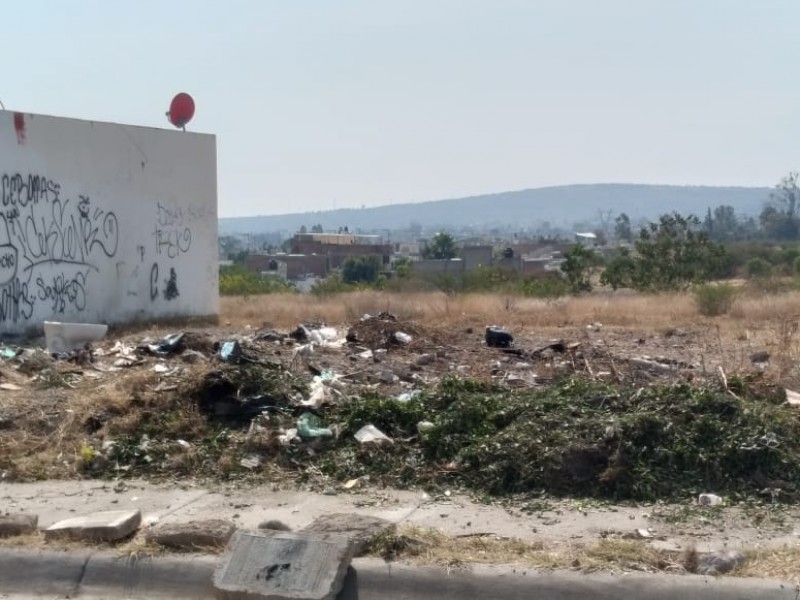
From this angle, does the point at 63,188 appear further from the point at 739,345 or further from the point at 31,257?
the point at 739,345

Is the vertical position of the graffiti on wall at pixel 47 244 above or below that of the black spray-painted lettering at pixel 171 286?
above

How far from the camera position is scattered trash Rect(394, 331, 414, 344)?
1303 cm

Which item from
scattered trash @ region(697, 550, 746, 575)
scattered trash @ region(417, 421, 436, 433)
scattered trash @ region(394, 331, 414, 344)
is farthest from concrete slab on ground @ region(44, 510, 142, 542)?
scattered trash @ region(394, 331, 414, 344)

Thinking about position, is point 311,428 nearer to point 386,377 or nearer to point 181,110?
point 386,377

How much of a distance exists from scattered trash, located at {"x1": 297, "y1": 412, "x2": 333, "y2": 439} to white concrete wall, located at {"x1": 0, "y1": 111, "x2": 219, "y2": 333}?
24.7 ft

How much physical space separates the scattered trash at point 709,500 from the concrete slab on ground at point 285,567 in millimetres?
2316

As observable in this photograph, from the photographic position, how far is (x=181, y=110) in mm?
18469

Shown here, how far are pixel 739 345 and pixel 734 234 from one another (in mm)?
113012

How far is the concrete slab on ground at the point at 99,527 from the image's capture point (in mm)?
6148

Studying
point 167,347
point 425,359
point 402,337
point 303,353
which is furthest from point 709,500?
point 402,337

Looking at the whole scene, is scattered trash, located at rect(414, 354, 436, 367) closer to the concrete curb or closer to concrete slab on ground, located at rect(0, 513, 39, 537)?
concrete slab on ground, located at rect(0, 513, 39, 537)

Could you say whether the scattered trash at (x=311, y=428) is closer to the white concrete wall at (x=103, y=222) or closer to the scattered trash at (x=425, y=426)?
the scattered trash at (x=425, y=426)

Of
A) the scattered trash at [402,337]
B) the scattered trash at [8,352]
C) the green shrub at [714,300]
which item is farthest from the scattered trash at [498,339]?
the green shrub at [714,300]

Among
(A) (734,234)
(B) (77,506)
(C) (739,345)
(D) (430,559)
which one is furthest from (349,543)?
(A) (734,234)
